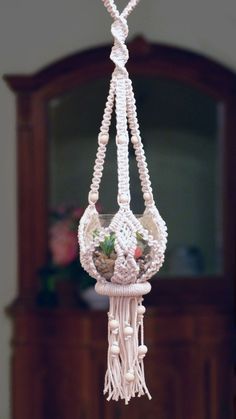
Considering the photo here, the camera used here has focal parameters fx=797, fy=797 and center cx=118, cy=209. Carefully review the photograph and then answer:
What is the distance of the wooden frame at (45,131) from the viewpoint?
1957mm

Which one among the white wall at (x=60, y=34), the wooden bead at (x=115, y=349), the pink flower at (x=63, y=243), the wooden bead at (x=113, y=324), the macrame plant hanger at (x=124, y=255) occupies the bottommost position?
the wooden bead at (x=115, y=349)

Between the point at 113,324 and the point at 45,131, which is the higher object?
the point at 45,131

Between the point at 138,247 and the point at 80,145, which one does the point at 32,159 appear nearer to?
the point at 80,145

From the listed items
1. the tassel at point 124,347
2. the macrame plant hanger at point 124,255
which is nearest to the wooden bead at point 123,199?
the macrame plant hanger at point 124,255

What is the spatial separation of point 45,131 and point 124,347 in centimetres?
104

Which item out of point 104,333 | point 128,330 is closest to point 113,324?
point 128,330

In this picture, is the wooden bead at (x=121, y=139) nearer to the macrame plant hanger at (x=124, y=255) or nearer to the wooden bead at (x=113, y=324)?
the macrame plant hanger at (x=124, y=255)

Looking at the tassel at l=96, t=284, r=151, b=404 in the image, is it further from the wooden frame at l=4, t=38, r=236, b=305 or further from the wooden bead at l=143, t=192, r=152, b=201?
the wooden frame at l=4, t=38, r=236, b=305

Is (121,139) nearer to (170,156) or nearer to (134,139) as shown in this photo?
(134,139)

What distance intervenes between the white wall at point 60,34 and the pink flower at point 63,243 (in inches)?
4.2

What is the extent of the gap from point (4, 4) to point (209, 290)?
863 millimetres

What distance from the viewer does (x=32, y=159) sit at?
197 centimetres

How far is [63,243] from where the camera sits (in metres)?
→ 1.94

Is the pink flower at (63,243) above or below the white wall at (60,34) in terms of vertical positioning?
below
